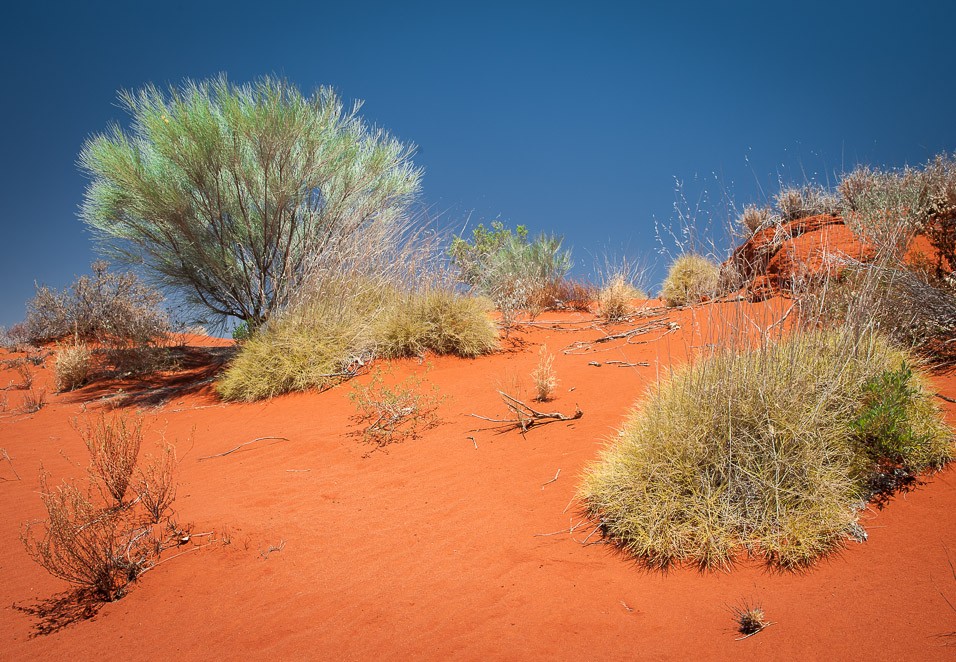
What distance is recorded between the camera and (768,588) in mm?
2809

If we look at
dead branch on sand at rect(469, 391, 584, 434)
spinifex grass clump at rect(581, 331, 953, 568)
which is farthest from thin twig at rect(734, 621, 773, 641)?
dead branch on sand at rect(469, 391, 584, 434)

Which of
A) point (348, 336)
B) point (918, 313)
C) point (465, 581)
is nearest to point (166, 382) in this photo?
point (348, 336)

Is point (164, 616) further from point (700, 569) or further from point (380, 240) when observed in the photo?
point (380, 240)

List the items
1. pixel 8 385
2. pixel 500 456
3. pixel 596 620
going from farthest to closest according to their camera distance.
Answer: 1. pixel 8 385
2. pixel 500 456
3. pixel 596 620

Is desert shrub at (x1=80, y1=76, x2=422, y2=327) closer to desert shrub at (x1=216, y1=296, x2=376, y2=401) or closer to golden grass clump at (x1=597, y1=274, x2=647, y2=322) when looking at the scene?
desert shrub at (x1=216, y1=296, x2=376, y2=401)

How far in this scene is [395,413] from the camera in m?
6.63

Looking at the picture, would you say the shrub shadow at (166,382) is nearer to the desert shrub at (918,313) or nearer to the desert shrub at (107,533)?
the desert shrub at (107,533)

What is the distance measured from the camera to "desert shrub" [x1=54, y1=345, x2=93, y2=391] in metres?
11.4

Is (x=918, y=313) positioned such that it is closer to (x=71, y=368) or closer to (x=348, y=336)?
(x=348, y=336)

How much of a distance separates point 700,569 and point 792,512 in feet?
1.93

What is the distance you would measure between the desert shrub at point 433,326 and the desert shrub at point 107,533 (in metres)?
4.94

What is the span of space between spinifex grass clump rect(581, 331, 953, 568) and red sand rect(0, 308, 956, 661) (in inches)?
6.0

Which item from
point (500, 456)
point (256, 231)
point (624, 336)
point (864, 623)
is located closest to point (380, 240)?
point (256, 231)

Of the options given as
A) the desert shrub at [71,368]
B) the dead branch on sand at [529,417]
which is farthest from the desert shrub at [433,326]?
the desert shrub at [71,368]
